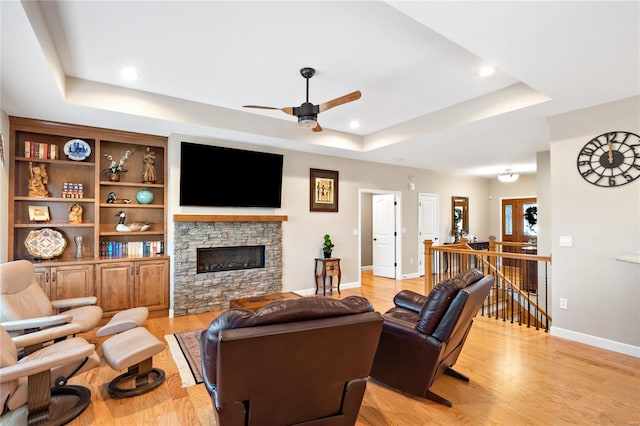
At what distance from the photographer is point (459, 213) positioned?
8.97 meters

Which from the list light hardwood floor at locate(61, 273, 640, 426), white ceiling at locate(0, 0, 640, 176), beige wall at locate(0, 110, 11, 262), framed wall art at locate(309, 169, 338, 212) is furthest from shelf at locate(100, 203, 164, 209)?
framed wall art at locate(309, 169, 338, 212)

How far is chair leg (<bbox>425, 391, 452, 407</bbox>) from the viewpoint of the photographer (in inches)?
95.2

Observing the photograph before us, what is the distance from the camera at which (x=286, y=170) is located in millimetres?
5742

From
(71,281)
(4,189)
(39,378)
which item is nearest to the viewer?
(39,378)

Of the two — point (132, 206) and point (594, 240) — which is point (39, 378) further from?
point (594, 240)

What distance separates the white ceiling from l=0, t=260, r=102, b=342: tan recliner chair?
1.79 meters

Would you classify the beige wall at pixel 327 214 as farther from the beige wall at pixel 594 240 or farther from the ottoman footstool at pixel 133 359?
the beige wall at pixel 594 240

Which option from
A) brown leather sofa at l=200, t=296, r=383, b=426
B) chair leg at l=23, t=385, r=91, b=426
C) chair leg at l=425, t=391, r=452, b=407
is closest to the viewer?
brown leather sofa at l=200, t=296, r=383, b=426

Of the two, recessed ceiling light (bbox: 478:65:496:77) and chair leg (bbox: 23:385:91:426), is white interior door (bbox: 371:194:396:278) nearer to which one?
recessed ceiling light (bbox: 478:65:496:77)

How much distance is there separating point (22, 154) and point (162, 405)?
377cm

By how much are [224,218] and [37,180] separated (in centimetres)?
236

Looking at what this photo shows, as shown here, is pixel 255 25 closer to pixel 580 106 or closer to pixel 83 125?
pixel 83 125

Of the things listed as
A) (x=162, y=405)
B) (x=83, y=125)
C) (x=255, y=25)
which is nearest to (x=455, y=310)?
(x=162, y=405)

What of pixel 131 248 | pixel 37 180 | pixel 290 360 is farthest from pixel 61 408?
pixel 37 180
